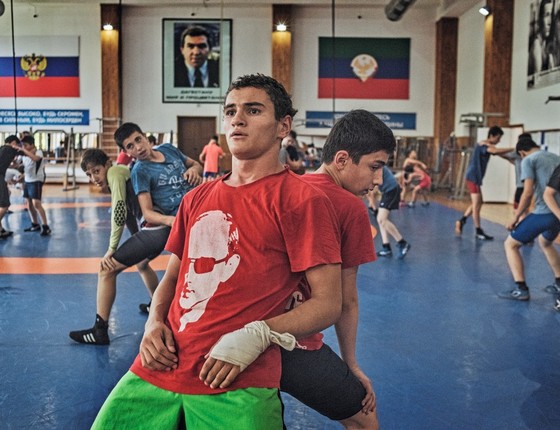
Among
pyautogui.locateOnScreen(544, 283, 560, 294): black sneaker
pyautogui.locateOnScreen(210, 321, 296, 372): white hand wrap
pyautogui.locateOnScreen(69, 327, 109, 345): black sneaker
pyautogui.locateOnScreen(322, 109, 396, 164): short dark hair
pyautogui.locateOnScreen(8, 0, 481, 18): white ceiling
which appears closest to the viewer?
pyautogui.locateOnScreen(210, 321, 296, 372): white hand wrap

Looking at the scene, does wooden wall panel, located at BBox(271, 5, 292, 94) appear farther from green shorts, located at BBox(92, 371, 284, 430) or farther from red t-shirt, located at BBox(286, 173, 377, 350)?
green shorts, located at BBox(92, 371, 284, 430)

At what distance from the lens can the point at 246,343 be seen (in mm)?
1433

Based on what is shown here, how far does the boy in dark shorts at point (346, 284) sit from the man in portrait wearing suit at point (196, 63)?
59.4 feet

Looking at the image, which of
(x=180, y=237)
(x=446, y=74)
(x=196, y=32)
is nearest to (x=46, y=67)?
(x=196, y=32)

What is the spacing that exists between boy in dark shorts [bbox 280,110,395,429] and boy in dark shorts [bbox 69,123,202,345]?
2115mm

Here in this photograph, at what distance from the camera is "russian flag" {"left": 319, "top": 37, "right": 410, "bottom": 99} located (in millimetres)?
19766

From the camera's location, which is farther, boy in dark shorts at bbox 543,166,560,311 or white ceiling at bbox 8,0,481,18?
white ceiling at bbox 8,0,481,18

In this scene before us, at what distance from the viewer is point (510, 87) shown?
15711 millimetres

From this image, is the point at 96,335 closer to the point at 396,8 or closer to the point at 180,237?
the point at 180,237

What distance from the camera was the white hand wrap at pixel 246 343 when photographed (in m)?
1.42

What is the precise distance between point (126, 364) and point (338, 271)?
8.31 ft

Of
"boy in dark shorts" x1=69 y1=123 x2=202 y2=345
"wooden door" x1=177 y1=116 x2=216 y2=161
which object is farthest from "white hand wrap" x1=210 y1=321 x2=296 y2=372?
"wooden door" x1=177 y1=116 x2=216 y2=161

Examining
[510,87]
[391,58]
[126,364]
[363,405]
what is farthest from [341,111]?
[363,405]

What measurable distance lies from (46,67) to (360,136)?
1971 cm
